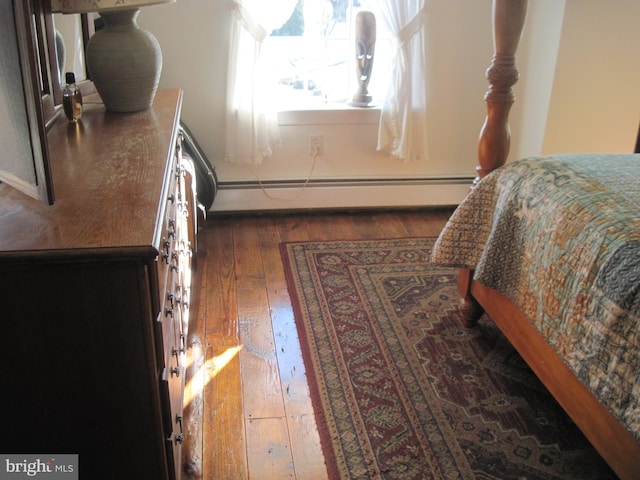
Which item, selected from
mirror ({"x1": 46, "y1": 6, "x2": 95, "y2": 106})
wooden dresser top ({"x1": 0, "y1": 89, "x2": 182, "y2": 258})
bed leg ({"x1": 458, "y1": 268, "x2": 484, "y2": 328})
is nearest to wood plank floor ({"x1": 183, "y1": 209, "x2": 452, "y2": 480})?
bed leg ({"x1": 458, "y1": 268, "x2": 484, "y2": 328})

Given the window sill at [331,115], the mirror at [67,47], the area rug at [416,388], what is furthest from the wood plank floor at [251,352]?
the mirror at [67,47]

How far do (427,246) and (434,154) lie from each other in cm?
60

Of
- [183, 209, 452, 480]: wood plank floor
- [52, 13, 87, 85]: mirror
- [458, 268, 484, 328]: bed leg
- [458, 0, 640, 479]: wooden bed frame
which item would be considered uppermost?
[52, 13, 87, 85]: mirror

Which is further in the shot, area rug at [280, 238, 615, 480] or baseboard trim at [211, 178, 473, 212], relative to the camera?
baseboard trim at [211, 178, 473, 212]

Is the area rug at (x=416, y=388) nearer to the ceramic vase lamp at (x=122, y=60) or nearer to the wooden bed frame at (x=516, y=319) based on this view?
the wooden bed frame at (x=516, y=319)

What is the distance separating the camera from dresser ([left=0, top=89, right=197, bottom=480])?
1.05m

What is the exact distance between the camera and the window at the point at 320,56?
121 inches

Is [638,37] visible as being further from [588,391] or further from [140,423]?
[140,423]

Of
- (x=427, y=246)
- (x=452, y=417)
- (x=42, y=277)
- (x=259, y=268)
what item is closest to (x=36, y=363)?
(x=42, y=277)

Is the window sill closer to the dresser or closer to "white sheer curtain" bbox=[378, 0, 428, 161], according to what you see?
"white sheer curtain" bbox=[378, 0, 428, 161]

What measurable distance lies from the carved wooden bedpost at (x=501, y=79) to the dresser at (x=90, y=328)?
116cm

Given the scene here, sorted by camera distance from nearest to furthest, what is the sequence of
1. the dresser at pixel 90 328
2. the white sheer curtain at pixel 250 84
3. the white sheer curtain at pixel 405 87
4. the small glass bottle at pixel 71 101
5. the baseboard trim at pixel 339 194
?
the dresser at pixel 90 328 → the small glass bottle at pixel 71 101 → the white sheer curtain at pixel 250 84 → the white sheer curtain at pixel 405 87 → the baseboard trim at pixel 339 194

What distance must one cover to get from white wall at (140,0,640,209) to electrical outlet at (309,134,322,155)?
30mm

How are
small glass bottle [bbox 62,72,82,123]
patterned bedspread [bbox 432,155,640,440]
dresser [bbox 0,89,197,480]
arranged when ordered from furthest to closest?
small glass bottle [bbox 62,72,82,123] → patterned bedspread [bbox 432,155,640,440] → dresser [bbox 0,89,197,480]
